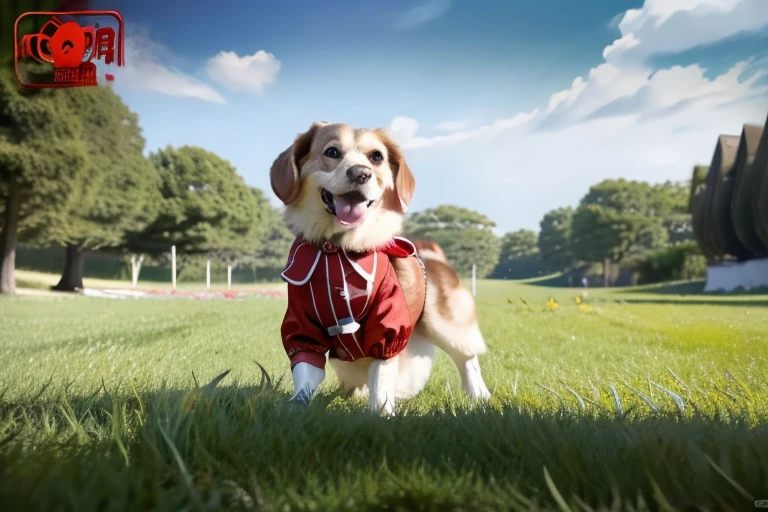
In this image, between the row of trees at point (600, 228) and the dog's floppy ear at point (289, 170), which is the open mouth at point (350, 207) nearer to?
the dog's floppy ear at point (289, 170)

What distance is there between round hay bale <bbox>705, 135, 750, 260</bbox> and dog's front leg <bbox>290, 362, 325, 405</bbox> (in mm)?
1433

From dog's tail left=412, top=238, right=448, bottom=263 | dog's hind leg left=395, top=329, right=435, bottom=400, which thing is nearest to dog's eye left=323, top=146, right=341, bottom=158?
dog's tail left=412, top=238, right=448, bottom=263

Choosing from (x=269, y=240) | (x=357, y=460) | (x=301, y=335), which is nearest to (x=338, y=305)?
(x=301, y=335)

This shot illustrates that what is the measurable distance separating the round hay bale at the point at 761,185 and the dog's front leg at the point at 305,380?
1.45 metres

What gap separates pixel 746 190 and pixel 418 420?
4.47 feet

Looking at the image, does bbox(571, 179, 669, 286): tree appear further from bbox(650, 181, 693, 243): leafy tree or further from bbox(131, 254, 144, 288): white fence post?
bbox(131, 254, 144, 288): white fence post

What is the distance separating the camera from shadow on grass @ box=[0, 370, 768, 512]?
769 millimetres

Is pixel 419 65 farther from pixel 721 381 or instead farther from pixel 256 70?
pixel 721 381

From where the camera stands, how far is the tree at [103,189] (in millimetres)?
2150

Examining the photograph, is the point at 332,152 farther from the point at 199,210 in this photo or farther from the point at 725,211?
the point at 725,211

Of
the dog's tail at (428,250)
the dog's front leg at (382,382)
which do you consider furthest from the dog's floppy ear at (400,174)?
the dog's front leg at (382,382)

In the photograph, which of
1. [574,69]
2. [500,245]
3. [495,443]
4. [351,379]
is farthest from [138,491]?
[574,69]

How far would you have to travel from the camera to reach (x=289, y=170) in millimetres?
1404

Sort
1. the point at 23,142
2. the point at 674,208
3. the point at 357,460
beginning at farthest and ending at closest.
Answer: the point at 23,142 → the point at 674,208 → the point at 357,460
